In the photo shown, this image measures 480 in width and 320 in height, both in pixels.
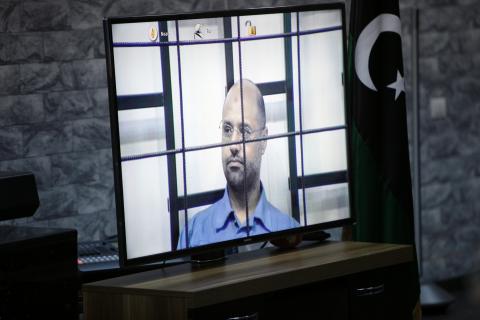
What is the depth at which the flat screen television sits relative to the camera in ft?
9.19

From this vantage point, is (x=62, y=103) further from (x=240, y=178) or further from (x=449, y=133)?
(x=449, y=133)

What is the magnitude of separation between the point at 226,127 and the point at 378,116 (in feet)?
2.40

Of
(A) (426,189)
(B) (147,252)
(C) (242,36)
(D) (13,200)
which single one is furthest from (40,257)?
(A) (426,189)

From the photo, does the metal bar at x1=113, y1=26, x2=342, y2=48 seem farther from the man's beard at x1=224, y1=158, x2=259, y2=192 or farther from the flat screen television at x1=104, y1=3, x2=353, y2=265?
the man's beard at x1=224, y1=158, x2=259, y2=192

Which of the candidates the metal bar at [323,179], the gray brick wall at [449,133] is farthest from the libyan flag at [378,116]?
the gray brick wall at [449,133]

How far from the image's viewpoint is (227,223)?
305 cm

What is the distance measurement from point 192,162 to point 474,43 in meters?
2.97

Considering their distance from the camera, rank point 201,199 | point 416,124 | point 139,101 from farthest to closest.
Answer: point 416,124, point 201,199, point 139,101

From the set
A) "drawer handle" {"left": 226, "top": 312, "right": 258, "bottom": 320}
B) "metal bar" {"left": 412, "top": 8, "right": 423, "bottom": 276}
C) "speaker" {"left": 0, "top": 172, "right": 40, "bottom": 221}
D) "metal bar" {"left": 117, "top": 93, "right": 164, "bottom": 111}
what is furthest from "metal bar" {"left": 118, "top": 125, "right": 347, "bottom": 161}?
"metal bar" {"left": 412, "top": 8, "right": 423, "bottom": 276}

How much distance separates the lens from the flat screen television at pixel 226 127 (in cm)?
280

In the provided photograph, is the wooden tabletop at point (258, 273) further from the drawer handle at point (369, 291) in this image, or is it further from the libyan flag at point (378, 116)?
the libyan flag at point (378, 116)

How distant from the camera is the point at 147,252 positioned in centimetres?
285

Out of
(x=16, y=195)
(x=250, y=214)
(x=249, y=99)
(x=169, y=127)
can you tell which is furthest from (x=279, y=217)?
(x=16, y=195)

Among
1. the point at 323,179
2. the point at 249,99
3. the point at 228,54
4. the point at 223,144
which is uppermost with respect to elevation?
the point at 228,54
